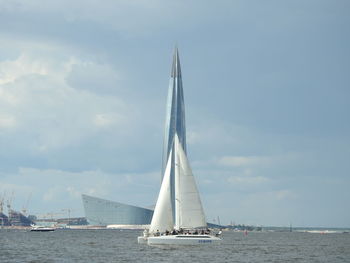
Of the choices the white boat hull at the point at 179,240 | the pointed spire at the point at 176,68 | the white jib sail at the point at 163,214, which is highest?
the pointed spire at the point at 176,68

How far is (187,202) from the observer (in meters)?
89.4

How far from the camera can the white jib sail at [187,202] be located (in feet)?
292

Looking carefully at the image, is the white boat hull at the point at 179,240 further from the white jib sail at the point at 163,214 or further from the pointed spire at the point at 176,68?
the pointed spire at the point at 176,68

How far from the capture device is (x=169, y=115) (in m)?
144

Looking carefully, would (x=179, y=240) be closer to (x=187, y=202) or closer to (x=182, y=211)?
(x=182, y=211)

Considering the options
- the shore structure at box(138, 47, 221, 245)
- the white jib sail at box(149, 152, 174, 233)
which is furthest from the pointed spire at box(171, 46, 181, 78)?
the white jib sail at box(149, 152, 174, 233)

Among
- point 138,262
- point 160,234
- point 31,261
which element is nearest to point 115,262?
point 138,262

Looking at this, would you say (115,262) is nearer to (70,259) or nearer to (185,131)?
(70,259)

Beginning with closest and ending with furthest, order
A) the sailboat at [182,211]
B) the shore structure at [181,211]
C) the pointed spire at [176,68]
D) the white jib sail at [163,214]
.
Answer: the shore structure at [181,211]
the sailboat at [182,211]
the white jib sail at [163,214]
the pointed spire at [176,68]

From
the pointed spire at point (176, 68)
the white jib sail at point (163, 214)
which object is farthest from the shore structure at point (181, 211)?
the pointed spire at point (176, 68)

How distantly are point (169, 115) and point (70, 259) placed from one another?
7721 centimetres

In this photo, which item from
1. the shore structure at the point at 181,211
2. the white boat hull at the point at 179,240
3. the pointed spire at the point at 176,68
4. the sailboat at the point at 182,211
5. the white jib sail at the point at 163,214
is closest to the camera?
the white boat hull at the point at 179,240

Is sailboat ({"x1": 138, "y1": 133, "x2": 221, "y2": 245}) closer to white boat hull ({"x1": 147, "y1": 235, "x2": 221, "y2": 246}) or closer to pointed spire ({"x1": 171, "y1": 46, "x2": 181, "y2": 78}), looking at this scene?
white boat hull ({"x1": 147, "y1": 235, "x2": 221, "y2": 246})

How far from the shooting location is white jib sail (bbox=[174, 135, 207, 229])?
292 ft
